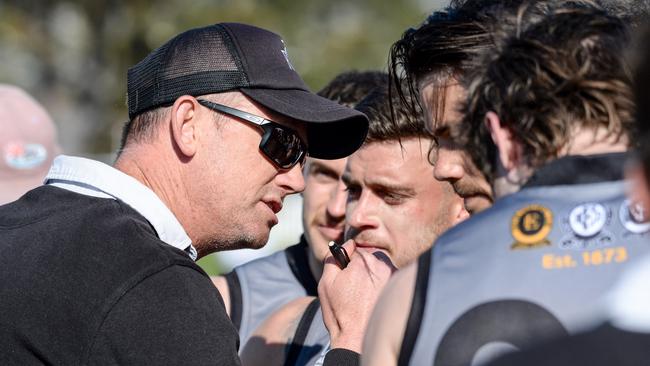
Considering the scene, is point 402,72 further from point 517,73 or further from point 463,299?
point 463,299

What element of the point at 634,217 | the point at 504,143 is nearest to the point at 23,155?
the point at 504,143

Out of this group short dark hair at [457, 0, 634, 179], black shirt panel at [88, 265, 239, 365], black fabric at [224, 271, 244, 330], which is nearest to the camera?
short dark hair at [457, 0, 634, 179]

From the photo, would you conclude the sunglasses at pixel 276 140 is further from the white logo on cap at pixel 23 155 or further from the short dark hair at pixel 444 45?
the white logo on cap at pixel 23 155

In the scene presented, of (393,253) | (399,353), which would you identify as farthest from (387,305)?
(393,253)

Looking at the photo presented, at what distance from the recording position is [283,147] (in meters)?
3.05

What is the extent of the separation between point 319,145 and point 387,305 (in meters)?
1.38

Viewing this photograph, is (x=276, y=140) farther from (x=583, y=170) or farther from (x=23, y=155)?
(x=23, y=155)

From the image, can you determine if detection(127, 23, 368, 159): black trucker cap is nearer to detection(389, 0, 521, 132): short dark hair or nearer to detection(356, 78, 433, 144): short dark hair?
detection(389, 0, 521, 132): short dark hair

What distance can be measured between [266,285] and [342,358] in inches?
68.3

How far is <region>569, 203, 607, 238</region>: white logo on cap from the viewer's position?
1.73 m

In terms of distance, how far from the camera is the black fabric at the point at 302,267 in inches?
171

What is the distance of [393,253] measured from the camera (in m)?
3.75

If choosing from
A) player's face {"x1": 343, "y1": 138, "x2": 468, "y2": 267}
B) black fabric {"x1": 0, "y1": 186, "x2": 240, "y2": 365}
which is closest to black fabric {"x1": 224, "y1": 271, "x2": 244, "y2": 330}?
player's face {"x1": 343, "y1": 138, "x2": 468, "y2": 267}

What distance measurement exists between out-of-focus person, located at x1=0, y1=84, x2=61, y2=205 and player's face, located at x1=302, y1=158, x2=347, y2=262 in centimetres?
159
